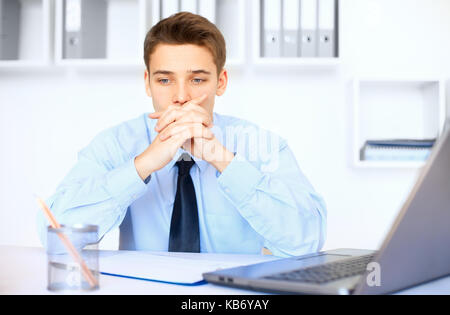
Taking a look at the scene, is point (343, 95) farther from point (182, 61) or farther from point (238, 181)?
point (238, 181)

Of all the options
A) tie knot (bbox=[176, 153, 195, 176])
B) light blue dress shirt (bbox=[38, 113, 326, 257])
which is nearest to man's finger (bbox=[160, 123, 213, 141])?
light blue dress shirt (bbox=[38, 113, 326, 257])

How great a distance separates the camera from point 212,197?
5.16 feet

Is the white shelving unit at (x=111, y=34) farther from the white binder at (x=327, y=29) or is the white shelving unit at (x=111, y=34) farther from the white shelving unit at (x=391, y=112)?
the white shelving unit at (x=391, y=112)

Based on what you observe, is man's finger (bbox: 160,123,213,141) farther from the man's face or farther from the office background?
the office background

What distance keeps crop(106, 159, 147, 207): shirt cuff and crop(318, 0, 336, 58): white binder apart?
1.27 meters

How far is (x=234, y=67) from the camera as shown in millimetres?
2484

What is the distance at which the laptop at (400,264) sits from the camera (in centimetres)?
60

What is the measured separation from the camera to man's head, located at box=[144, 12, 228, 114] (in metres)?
1.55

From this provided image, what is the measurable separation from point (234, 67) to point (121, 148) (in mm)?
1057

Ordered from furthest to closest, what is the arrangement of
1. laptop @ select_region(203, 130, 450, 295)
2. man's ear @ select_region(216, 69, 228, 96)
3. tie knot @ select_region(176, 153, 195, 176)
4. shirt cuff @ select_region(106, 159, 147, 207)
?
man's ear @ select_region(216, 69, 228, 96) < tie knot @ select_region(176, 153, 195, 176) < shirt cuff @ select_region(106, 159, 147, 207) < laptop @ select_region(203, 130, 450, 295)

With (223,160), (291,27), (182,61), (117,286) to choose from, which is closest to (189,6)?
(291,27)

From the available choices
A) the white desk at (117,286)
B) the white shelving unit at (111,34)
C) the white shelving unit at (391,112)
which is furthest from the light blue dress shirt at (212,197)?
the white shelving unit at (391,112)

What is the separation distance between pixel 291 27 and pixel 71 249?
5.70 feet

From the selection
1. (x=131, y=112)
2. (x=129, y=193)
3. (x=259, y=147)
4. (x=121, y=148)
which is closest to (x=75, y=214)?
(x=129, y=193)
